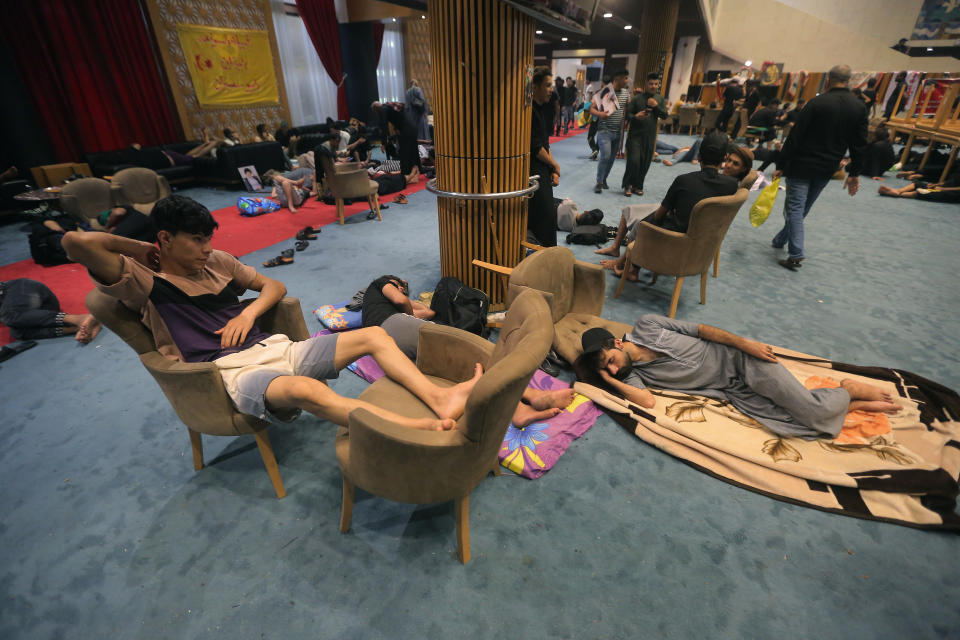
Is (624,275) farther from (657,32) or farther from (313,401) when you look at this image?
(657,32)

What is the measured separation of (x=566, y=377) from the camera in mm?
2729

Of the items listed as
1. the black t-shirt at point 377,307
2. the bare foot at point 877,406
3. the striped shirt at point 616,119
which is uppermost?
the striped shirt at point 616,119

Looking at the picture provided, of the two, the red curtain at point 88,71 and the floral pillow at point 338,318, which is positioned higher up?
the red curtain at point 88,71

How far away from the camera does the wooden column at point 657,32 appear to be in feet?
30.6

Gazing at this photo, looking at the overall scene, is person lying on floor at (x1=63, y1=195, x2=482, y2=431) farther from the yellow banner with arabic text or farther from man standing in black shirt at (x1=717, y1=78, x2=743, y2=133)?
man standing in black shirt at (x1=717, y1=78, x2=743, y2=133)

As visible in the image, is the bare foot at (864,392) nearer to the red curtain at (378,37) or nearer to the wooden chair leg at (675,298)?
the wooden chair leg at (675,298)

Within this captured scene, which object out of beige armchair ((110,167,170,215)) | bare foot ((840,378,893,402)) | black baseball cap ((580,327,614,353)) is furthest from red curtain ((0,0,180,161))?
bare foot ((840,378,893,402))

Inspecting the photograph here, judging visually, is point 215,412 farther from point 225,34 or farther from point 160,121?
point 225,34

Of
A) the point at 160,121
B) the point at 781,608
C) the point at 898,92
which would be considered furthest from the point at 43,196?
the point at 898,92

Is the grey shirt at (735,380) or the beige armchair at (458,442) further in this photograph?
the grey shirt at (735,380)

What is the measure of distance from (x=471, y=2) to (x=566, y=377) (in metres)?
2.38

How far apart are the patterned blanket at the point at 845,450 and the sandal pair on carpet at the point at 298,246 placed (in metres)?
3.47

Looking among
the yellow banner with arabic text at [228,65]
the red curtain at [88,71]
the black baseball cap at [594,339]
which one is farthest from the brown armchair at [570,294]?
the yellow banner with arabic text at [228,65]

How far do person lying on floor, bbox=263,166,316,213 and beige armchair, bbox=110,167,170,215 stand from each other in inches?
61.4
